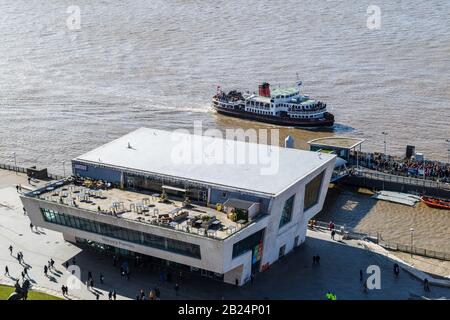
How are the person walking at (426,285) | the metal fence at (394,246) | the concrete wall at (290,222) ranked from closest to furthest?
the person walking at (426,285), the concrete wall at (290,222), the metal fence at (394,246)

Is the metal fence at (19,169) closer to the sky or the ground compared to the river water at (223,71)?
closer to the ground

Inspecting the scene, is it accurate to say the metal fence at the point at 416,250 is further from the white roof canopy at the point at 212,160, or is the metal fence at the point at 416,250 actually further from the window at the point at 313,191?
the white roof canopy at the point at 212,160

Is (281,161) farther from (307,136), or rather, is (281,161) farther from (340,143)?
(307,136)

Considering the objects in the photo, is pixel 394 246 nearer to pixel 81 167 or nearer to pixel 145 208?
pixel 145 208

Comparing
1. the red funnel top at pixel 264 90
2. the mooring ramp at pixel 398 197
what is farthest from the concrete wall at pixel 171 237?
the red funnel top at pixel 264 90

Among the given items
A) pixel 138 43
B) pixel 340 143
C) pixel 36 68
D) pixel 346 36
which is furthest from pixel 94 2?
pixel 340 143

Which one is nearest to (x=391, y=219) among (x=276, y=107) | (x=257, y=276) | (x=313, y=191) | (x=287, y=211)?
(x=313, y=191)

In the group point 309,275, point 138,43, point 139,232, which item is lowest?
point 309,275
